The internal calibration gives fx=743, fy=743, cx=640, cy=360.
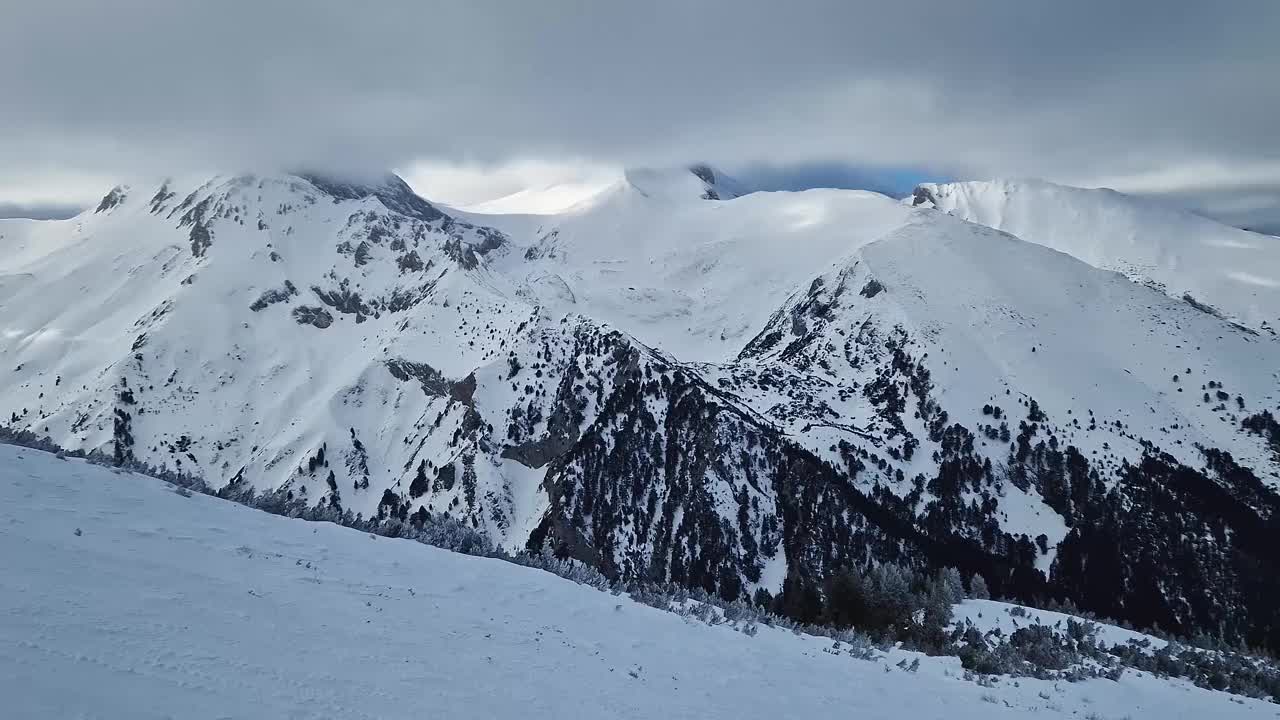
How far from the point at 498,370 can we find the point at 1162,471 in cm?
11074

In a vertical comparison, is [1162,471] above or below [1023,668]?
above

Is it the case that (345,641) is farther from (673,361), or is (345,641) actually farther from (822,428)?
(673,361)

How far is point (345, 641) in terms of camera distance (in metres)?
10.5

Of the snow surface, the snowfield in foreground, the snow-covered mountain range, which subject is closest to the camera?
the snowfield in foreground

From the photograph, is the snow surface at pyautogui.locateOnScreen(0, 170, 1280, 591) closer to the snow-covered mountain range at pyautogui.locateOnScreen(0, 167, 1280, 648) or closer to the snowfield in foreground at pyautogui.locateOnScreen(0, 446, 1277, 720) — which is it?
the snow-covered mountain range at pyautogui.locateOnScreen(0, 167, 1280, 648)

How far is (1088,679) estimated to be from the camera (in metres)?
17.5


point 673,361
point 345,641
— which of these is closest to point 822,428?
point 673,361

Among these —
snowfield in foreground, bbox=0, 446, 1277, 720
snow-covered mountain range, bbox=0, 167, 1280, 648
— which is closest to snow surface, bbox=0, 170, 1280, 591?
snow-covered mountain range, bbox=0, 167, 1280, 648

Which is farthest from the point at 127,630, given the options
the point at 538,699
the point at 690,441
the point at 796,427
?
the point at 796,427

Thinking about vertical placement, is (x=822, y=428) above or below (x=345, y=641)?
above

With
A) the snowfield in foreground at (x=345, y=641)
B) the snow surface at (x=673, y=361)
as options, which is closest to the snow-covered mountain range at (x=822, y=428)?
the snow surface at (x=673, y=361)

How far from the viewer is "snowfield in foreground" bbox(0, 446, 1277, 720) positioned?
844 cm

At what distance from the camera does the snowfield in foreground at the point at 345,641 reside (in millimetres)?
8438

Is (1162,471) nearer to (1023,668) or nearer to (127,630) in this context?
(1023,668)
